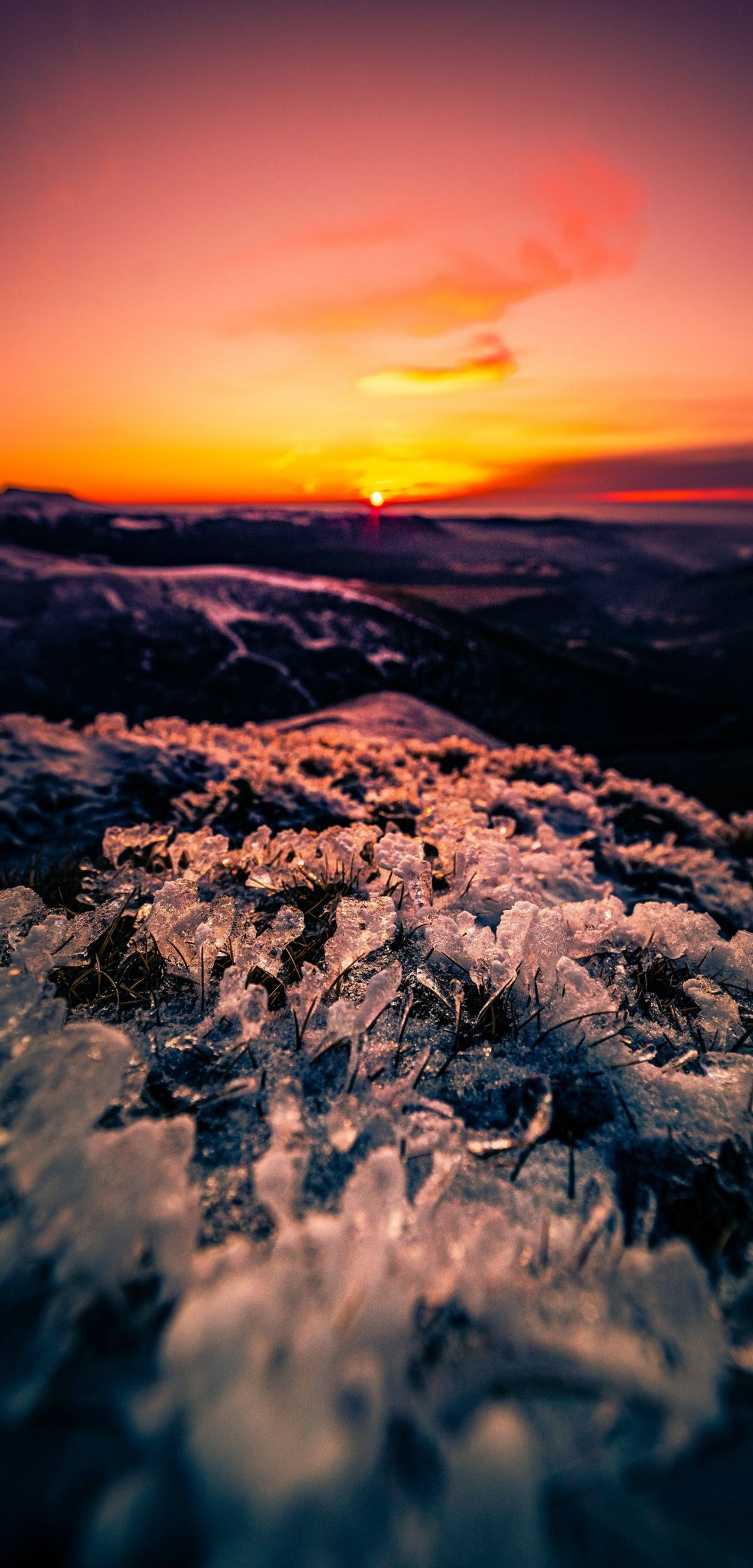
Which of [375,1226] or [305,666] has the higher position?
[375,1226]

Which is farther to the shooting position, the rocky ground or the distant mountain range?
the distant mountain range

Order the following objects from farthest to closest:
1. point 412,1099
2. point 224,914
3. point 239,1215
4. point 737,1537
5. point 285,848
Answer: point 285,848
point 224,914
point 412,1099
point 239,1215
point 737,1537

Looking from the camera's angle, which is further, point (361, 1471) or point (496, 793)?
A: point (496, 793)

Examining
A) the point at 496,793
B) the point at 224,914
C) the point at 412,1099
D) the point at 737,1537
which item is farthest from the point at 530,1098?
the point at 496,793

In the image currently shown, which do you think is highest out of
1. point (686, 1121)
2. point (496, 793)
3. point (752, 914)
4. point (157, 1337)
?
point (157, 1337)

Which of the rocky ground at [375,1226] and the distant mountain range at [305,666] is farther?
the distant mountain range at [305,666]

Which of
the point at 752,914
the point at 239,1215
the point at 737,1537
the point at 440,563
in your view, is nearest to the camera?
the point at 737,1537

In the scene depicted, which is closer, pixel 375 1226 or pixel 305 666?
pixel 375 1226

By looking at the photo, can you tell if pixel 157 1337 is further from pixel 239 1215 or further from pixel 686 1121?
pixel 686 1121
